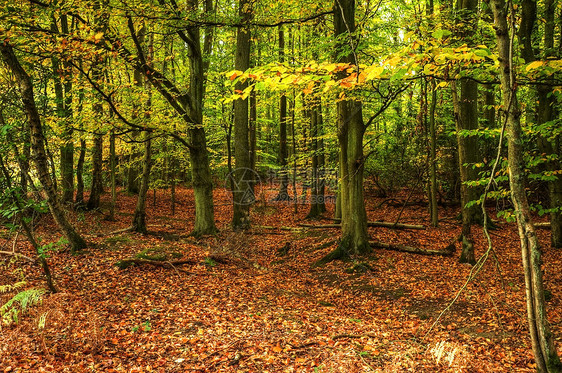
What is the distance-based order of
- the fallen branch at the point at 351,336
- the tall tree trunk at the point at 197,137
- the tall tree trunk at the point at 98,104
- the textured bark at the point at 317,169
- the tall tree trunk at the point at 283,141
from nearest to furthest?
1. the fallen branch at the point at 351,336
2. the tall tree trunk at the point at 98,104
3. the tall tree trunk at the point at 197,137
4. the textured bark at the point at 317,169
5. the tall tree trunk at the point at 283,141

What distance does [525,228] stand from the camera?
107 inches

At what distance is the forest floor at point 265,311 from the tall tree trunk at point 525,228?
0.28 meters

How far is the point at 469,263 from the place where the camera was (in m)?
8.99

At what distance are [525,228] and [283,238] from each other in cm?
1125

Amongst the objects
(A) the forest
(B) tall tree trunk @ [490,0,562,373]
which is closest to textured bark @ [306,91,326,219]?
(A) the forest

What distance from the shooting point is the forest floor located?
4.43 meters

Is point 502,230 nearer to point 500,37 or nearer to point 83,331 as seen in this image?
point 500,37

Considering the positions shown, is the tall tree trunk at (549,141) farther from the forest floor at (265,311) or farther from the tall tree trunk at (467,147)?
the tall tree trunk at (467,147)

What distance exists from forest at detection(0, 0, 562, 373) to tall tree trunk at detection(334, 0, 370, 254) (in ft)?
0.19

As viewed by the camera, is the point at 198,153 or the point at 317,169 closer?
the point at 198,153

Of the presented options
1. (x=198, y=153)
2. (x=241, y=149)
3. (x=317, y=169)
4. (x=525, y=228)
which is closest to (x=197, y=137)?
(x=198, y=153)

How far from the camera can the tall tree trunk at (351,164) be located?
31.1 ft

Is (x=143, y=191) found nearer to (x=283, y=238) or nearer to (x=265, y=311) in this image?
(x=283, y=238)

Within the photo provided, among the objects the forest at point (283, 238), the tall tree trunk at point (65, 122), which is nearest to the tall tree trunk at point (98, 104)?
the forest at point (283, 238)
